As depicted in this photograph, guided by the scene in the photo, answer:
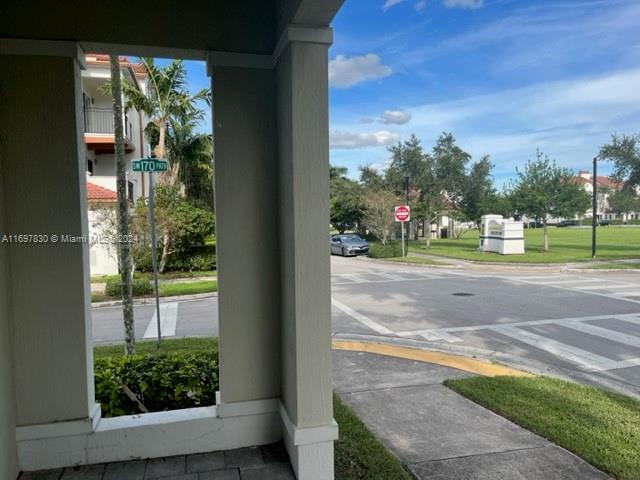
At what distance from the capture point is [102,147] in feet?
54.5

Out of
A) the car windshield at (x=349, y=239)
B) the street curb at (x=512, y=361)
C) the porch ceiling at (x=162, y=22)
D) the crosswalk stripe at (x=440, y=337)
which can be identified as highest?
the porch ceiling at (x=162, y=22)

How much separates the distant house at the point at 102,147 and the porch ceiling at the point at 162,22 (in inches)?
439

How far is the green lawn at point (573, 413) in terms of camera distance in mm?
3252

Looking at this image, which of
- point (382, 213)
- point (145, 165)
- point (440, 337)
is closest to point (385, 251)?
point (382, 213)

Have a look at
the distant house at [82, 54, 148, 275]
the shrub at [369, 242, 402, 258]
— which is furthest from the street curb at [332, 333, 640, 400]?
the shrub at [369, 242, 402, 258]

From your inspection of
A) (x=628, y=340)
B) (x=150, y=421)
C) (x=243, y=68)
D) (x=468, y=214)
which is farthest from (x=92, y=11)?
(x=468, y=214)

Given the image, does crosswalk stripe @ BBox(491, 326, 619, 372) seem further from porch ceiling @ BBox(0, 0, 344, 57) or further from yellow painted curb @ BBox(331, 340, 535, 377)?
porch ceiling @ BBox(0, 0, 344, 57)

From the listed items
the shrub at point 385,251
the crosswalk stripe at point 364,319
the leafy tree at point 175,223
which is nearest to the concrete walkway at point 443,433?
the crosswalk stripe at point 364,319

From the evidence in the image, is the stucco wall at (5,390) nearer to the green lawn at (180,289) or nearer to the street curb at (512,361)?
the street curb at (512,361)

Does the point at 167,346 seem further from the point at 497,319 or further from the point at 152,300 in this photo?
the point at 497,319

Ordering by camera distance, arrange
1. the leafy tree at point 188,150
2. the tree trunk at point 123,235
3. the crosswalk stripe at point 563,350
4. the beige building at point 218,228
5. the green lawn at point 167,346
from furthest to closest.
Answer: the leafy tree at point 188,150
the green lawn at point 167,346
the crosswalk stripe at point 563,350
the tree trunk at point 123,235
the beige building at point 218,228

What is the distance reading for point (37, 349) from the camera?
9.87 feet

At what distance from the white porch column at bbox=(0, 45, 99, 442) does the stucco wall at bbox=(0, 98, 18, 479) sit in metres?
0.05

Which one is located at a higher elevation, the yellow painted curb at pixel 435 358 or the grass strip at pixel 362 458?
the grass strip at pixel 362 458
